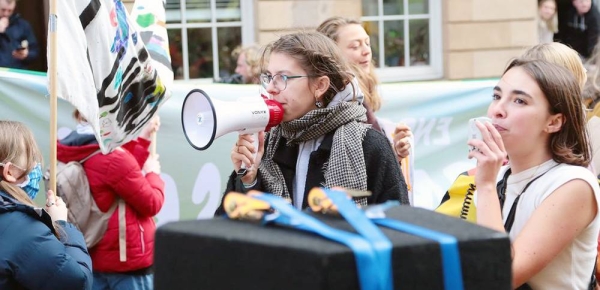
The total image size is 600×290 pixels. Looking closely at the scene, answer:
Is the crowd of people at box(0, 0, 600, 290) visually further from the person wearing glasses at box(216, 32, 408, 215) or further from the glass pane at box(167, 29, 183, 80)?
the glass pane at box(167, 29, 183, 80)

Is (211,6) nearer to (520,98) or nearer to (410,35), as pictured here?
(410,35)

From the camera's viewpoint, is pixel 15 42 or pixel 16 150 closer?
pixel 16 150

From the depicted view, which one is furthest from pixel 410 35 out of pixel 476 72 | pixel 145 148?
pixel 145 148

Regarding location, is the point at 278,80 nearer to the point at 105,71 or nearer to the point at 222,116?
the point at 222,116

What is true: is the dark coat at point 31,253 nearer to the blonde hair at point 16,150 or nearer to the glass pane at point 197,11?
the blonde hair at point 16,150

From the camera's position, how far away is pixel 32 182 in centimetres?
372

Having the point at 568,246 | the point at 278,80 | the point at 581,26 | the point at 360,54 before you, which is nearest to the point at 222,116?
the point at 278,80

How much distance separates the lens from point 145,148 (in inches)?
206

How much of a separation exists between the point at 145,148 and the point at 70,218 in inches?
25.0

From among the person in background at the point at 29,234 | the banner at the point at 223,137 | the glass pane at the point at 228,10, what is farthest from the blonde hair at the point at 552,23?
the person in background at the point at 29,234

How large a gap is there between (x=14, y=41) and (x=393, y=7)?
5730mm

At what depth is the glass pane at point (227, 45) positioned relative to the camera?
39.8 ft

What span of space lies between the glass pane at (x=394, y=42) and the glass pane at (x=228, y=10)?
2.21 meters

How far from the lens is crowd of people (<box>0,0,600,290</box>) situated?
8.25ft
